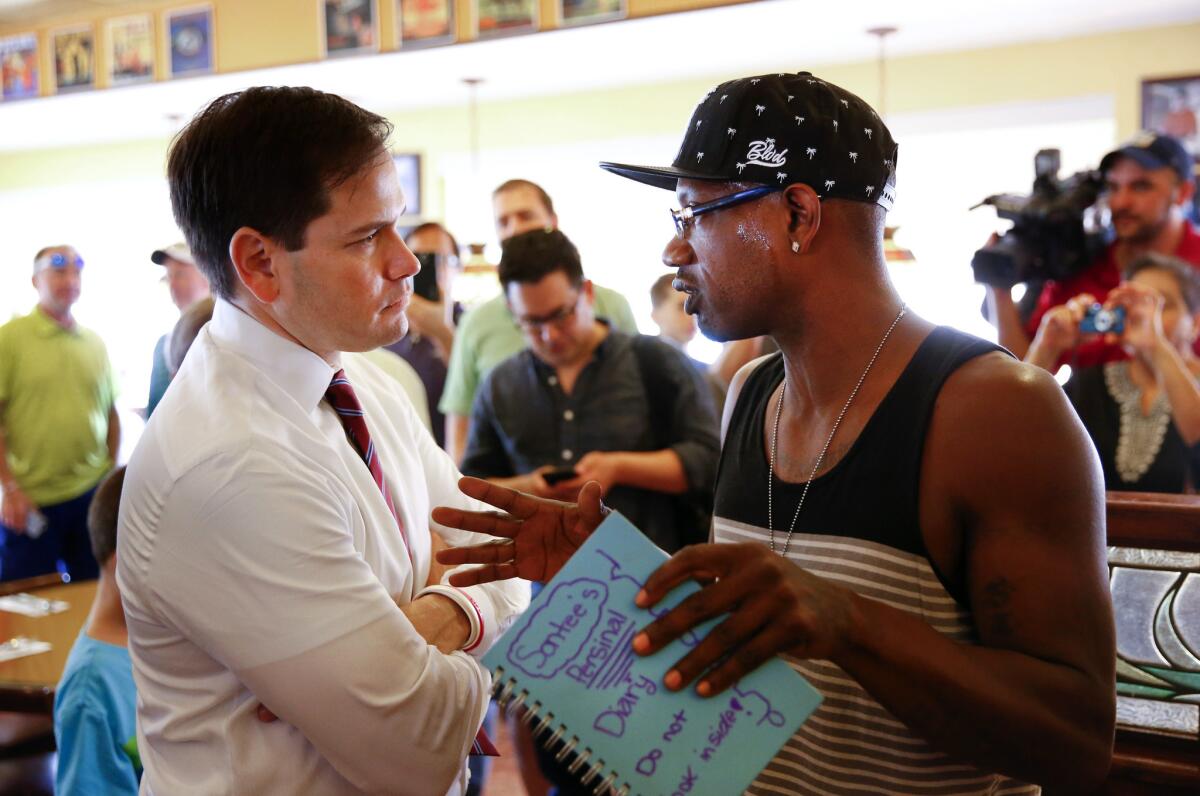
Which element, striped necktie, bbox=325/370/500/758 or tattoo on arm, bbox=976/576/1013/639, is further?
striped necktie, bbox=325/370/500/758

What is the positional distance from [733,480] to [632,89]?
7112mm

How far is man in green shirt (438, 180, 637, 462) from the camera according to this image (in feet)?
12.0

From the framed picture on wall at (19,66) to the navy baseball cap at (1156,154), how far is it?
7362mm

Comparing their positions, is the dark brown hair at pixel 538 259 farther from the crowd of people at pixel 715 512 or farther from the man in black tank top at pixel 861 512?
the man in black tank top at pixel 861 512

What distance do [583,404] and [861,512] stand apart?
5.57ft

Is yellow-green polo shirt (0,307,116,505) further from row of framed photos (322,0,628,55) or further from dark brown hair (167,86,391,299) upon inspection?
dark brown hair (167,86,391,299)

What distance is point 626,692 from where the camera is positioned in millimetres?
990

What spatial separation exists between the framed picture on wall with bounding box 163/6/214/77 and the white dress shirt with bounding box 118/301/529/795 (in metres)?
6.42

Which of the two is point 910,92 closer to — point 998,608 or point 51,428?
point 51,428

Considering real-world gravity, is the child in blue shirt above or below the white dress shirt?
below

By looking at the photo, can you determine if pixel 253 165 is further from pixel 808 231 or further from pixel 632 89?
pixel 632 89

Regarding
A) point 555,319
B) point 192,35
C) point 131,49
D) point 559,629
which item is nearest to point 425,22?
point 192,35

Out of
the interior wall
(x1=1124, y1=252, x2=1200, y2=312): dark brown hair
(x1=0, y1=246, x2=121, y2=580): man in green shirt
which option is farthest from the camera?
the interior wall

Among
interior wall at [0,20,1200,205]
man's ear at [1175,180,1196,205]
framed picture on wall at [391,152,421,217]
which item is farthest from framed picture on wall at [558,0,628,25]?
man's ear at [1175,180,1196,205]
